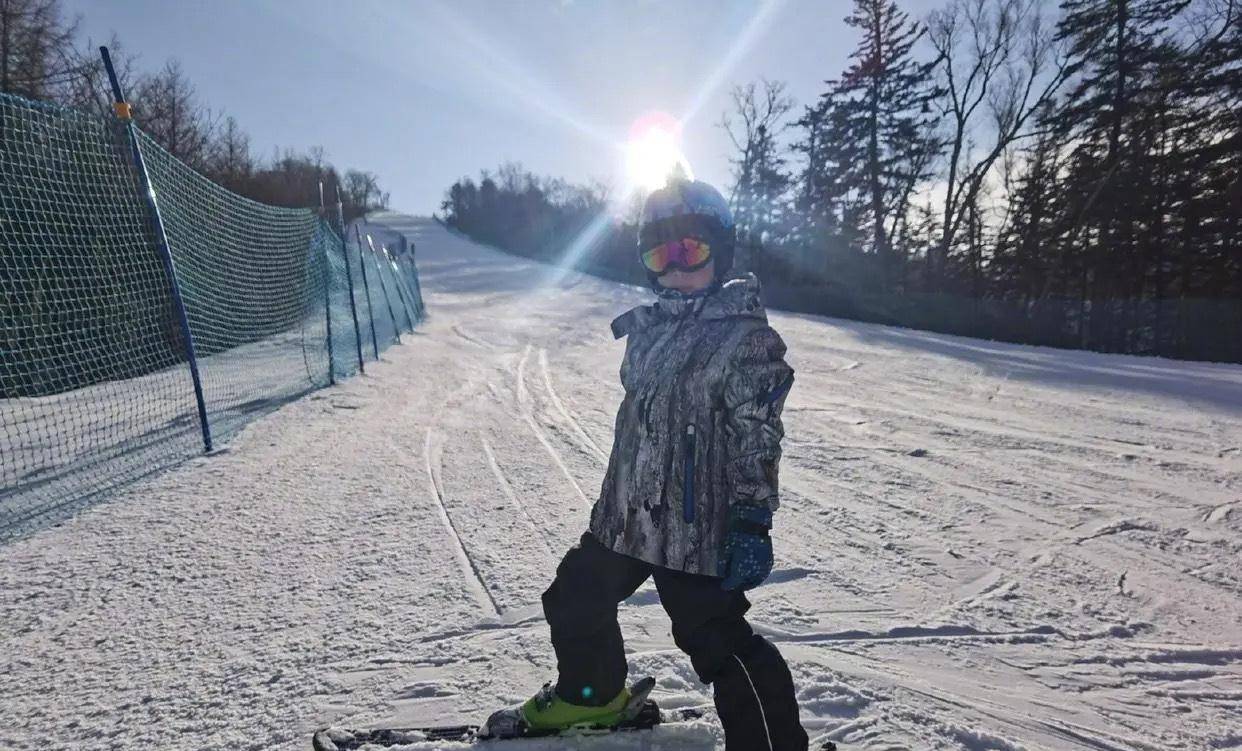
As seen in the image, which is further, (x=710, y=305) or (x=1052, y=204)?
(x=1052, y=204)

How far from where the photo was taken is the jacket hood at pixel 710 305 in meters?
1.66

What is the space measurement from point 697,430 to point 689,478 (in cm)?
14

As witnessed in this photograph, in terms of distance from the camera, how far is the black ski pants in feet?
5.09

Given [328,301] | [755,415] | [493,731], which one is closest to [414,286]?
[328,301]

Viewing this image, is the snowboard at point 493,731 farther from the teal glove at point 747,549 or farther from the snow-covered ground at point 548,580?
the teal glove at point 747,549

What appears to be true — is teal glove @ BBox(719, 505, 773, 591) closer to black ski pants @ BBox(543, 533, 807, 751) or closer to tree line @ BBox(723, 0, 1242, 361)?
black ski pants @ BBox(543, 533, 807, 751)

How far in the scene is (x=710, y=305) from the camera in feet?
5.58

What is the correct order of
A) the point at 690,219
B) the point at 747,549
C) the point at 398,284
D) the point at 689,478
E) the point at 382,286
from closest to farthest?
the point at 747,549, the point at 689,478, the point at 690,219, the point at 382,286, the point at 398,284

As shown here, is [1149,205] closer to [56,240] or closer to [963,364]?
[963,364]

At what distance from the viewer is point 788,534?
138 inches

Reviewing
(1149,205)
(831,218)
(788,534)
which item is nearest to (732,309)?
(788,534)

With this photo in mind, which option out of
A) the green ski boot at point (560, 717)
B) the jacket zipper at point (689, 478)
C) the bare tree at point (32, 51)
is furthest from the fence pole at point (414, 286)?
the jacket zipper at point (689, 478)

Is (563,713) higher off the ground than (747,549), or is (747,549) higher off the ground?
(747,549)

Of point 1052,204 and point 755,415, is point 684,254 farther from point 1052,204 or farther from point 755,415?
point 1052,204
